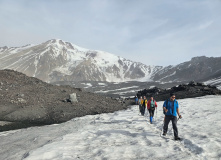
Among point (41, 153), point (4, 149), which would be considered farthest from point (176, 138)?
point (4, 149)

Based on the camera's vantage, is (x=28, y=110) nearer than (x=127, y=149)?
No

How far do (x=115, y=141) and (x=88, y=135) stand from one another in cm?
231

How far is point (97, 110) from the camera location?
27594 millimetres

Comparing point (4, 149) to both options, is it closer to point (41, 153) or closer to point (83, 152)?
point (41, 153)

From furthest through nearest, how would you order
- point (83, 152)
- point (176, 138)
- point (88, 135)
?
point (88, 135), point (176, 138), point (83, 152)

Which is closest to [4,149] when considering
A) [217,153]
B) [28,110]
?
[217,153]

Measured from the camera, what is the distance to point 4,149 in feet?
34.7

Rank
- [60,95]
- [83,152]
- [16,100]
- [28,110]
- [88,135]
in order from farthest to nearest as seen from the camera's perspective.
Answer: [60,95], [16,100], [28,110], [88,135], [83,152]

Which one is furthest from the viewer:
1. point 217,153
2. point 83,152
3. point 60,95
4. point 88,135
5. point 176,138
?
point 60,95

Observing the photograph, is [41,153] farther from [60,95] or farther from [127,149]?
[60,95]

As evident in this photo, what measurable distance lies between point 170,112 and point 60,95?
78.1 feet

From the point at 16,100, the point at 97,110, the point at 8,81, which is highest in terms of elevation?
the point at 8,81

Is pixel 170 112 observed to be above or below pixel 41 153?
above

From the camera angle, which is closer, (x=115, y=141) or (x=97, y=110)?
(x=115, y=141)
